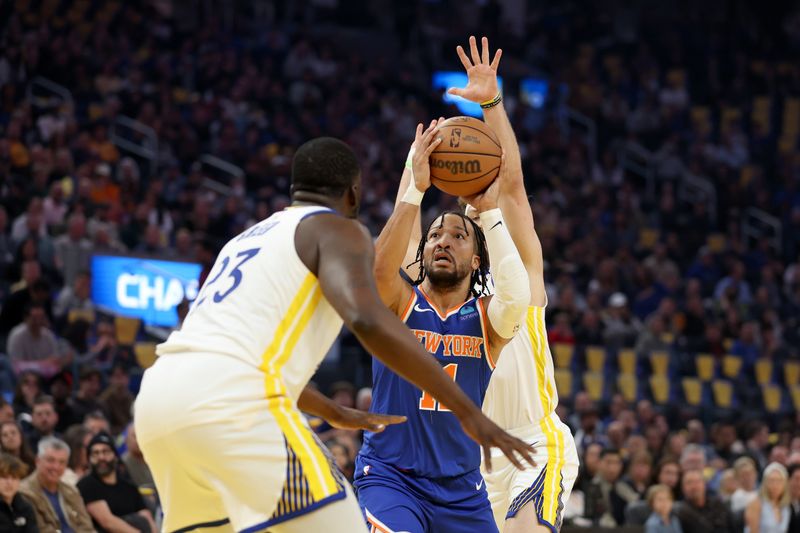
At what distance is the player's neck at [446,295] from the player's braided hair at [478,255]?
22 centimetres

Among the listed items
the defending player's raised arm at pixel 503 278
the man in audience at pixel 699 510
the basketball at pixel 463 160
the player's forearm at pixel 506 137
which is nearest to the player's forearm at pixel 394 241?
the basketball at pixel 463 160

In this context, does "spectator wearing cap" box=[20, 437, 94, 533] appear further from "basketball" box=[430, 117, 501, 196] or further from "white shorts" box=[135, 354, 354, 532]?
"white shorts" box=[135, 354, 354, 532]

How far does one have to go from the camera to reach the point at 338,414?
4.82 metres

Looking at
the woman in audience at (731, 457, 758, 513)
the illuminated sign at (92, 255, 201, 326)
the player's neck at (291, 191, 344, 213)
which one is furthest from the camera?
the illuminated sign at (92, 255, 201, 326)

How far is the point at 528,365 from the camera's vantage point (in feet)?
20.9

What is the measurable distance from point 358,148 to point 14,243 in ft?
26.4

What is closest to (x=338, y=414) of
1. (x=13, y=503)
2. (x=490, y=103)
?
(x=490, y=103)

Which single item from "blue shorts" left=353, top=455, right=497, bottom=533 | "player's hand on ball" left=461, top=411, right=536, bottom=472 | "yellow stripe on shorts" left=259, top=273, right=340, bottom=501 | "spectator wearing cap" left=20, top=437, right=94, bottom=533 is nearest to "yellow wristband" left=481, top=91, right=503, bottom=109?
"blue shorts" left=353, top=455, right=497, bottom=533

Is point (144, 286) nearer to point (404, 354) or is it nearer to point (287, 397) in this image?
point (287, 397)

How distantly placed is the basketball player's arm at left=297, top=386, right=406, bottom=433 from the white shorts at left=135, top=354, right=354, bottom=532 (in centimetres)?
71

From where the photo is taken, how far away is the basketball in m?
5.61

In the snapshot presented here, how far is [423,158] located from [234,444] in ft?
6.60

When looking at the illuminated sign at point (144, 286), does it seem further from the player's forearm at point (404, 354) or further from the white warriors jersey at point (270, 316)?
the player's forearm at point (404, 354)

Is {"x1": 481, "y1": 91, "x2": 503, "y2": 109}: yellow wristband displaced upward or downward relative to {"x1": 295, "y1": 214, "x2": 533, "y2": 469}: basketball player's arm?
upward
